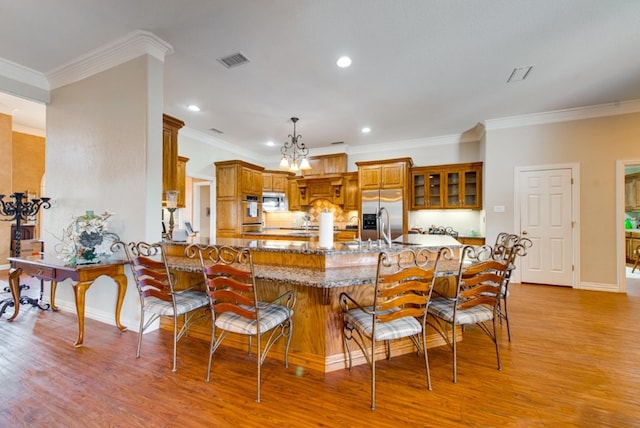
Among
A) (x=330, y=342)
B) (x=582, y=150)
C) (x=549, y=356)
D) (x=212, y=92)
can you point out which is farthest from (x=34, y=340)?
(x=582, y=150)

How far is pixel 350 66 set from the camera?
3.23 m

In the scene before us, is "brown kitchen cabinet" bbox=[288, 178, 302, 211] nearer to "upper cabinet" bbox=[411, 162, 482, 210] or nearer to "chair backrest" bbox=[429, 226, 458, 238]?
"upper cabinet" bbox=[411, 162, 482, 210]

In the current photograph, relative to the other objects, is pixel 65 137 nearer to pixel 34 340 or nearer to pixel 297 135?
pixel 34 340

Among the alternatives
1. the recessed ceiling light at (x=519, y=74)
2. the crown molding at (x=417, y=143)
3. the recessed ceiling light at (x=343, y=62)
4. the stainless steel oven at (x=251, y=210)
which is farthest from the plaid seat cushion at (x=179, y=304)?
the crown molding at (x=417, y=143)

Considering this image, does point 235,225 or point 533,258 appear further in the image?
point 235,225

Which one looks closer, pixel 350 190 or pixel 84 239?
pixel 84 239

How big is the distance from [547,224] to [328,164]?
465 centimetres

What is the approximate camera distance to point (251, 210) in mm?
6469

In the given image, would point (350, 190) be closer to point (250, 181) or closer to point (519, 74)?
point (250, 181)

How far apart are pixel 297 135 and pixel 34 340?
4986 millimetres

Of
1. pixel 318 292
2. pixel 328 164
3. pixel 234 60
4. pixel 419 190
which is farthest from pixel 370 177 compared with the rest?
pixel 318 292

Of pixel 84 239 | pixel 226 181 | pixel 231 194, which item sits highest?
pixel 226 181

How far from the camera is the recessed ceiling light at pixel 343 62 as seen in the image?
3.06 metres

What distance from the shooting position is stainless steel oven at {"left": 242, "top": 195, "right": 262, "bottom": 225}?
246 inches
